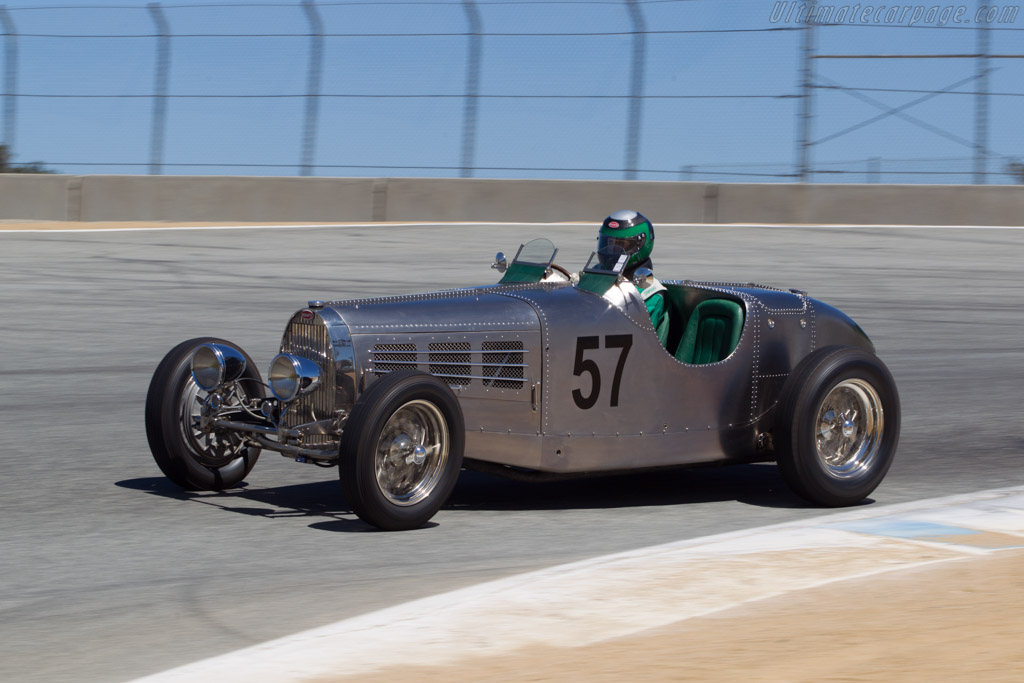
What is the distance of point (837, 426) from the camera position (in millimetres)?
7156

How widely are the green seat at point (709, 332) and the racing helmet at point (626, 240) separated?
445 millimetres

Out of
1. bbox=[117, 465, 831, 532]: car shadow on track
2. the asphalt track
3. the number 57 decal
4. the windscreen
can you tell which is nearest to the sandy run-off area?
the asphalt track

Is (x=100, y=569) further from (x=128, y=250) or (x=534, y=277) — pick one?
(x=128, y=250)

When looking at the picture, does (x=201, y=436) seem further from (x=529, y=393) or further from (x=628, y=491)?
(x=628, y=491)

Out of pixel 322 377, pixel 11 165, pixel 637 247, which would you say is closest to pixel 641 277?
pixel 637 247

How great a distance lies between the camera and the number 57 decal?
6.65m

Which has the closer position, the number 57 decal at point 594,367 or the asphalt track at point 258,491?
the asphalt track at point 258,491

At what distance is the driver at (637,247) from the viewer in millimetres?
7199

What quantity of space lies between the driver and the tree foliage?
65.6 ft

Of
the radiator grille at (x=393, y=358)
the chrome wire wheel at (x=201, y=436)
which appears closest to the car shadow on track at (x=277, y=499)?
the chrome wire wheel at (x=201, y=436)

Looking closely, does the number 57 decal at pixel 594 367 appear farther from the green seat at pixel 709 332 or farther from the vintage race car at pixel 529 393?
the green seat at pixel 709 332

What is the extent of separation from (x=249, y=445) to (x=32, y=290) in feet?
31.9

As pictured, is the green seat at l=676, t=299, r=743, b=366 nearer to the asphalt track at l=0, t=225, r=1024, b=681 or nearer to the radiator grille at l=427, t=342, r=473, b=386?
the asphalt track at l=0, t=225, r=1024, b=681

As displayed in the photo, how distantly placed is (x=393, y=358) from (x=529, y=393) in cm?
67
